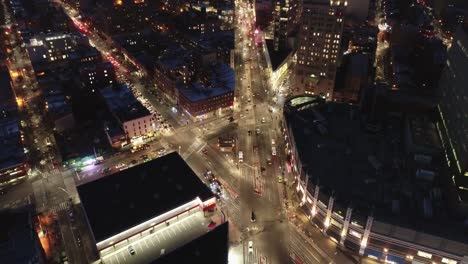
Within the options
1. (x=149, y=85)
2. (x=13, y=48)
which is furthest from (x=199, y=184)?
(x=13, y=48)

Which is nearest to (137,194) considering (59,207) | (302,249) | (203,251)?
(203,251)

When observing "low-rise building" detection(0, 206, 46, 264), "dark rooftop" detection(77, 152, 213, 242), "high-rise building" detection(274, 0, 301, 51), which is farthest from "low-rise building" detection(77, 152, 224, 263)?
"high-rise building" detection(274, 0, 301, 51)

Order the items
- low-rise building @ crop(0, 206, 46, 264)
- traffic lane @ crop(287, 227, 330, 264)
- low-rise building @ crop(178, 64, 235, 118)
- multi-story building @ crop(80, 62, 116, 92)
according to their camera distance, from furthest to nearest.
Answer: multi-story building @ crop(80, 62, 116, 92), low-rise building @ crop(178, 64, 235, 118), traffic lane @ crop(287, 227, 330, 264), low-rise building @ crop(0, 206, 46, 264)

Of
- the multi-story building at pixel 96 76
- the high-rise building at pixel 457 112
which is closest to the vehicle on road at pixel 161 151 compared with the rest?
the multi-story building at pixel 96 76

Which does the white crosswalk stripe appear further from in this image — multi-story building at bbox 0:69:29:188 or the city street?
multi-story building at bbox 0:69:29:188

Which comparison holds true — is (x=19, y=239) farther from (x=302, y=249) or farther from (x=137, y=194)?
(x=302, y=249)

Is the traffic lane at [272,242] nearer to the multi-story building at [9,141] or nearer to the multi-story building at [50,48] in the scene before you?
the multi-story building at [9,141]

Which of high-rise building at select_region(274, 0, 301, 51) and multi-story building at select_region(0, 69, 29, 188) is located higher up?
high-rise building at select_region(274, 0, 301, 51)
